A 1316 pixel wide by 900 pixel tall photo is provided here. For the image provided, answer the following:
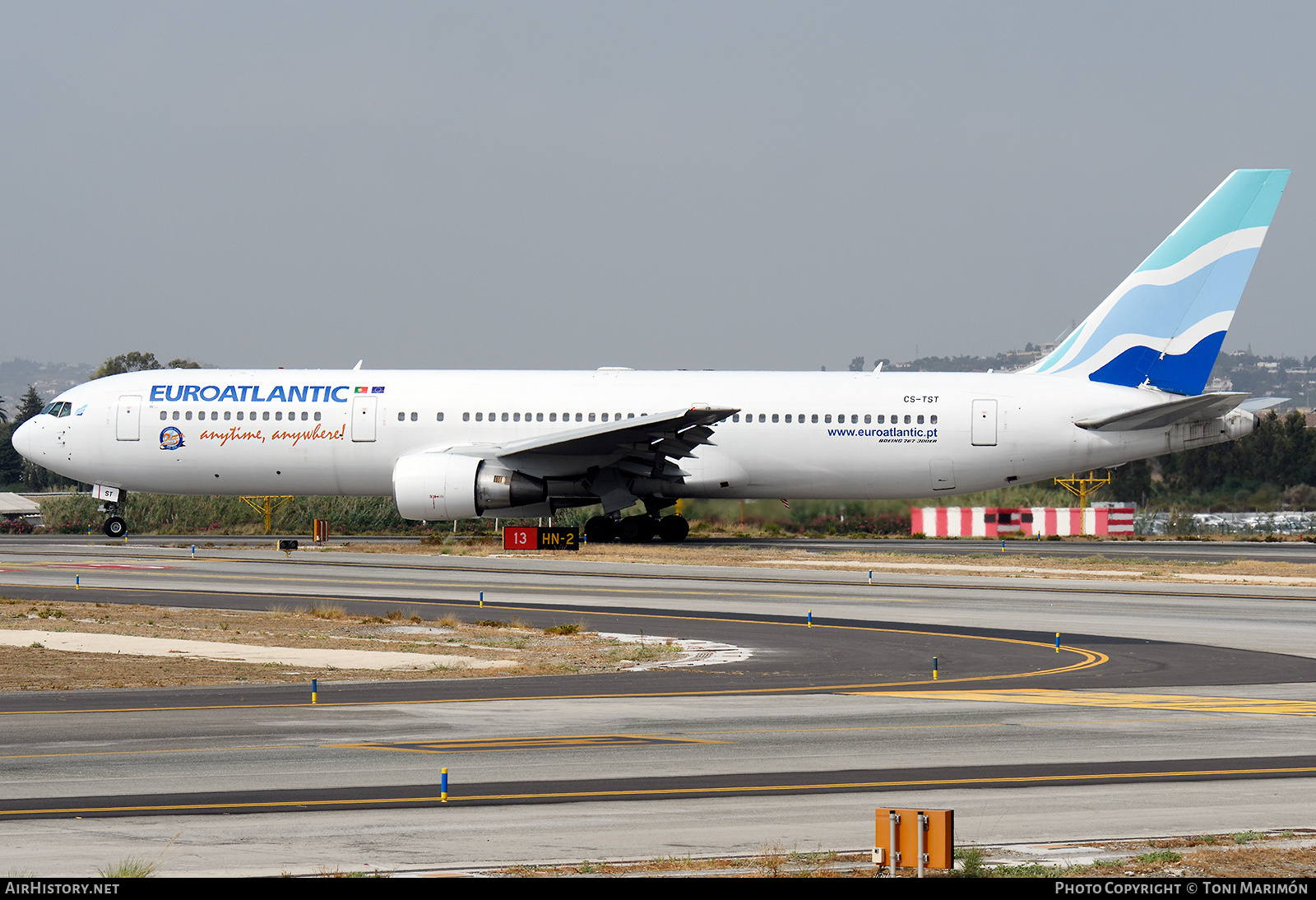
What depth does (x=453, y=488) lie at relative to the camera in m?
36.7

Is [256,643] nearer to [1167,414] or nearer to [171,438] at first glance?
[171,438]

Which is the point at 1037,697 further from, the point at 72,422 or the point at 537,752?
the point at 72,422

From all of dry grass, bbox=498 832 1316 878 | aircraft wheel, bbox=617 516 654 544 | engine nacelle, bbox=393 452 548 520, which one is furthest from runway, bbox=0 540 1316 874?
aircraft wheel, bbox=617 516 654 544

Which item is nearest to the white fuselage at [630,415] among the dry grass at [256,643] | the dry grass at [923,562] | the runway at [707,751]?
the dry grass at [923,562]

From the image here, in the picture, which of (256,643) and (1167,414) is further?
(1167,414)

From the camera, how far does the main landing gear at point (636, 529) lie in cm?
4047

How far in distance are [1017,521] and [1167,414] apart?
13892 mm

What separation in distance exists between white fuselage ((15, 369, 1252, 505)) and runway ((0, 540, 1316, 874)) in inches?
571

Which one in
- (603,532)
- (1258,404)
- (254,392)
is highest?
(254,392)

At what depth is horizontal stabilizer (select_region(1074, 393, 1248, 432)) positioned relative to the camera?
36447 millimetres

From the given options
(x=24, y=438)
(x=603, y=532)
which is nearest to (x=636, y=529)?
(x=603, y=532)

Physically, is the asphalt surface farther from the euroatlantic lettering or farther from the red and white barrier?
the euroatlantic lettering

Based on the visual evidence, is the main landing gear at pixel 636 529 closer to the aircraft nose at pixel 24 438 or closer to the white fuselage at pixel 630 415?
the white fuselage at pixel 630 415

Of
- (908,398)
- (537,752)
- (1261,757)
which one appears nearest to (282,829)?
(537,752)
